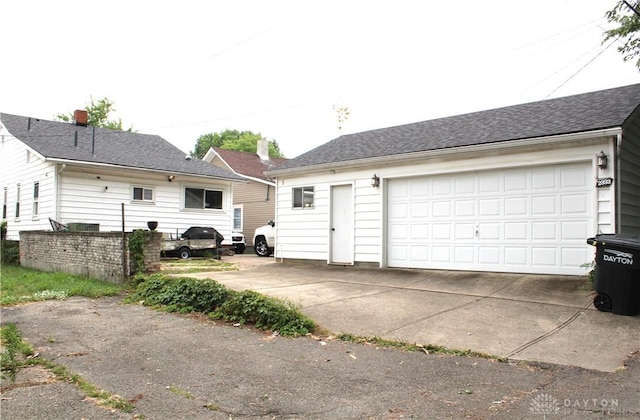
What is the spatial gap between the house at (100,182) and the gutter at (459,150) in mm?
5188

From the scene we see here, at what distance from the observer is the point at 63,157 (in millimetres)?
14109

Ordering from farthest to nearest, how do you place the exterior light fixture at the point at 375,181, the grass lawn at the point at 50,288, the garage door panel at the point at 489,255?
the exterior light fixture at the point at 375,181, the garage door panel at the point at 489,255, the grass lawn at the point at 50,288

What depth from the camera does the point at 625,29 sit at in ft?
32.5

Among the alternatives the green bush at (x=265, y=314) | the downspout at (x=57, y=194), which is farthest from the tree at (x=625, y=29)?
the downspout at (x=57, y=194)

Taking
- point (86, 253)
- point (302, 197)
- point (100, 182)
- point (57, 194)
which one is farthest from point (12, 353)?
point (100, 182)

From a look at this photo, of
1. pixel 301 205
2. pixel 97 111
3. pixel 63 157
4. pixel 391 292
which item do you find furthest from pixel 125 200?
pixel 97 111

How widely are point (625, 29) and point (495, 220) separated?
5230mm

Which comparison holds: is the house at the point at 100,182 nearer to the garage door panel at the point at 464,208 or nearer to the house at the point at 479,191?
the house at the point at 479,191

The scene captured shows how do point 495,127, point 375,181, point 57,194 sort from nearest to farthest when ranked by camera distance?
point 495,127, point 375,181, point 57,194

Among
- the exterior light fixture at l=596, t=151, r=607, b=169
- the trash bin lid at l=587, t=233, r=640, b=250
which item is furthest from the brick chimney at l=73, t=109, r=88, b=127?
the trash bin lid at l=587, t=233, r=640, b=250

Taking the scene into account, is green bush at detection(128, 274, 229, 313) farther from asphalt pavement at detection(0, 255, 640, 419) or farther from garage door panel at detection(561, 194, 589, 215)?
garage door panel at detection(561, 194, 589, 215)

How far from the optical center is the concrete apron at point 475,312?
5.04 m

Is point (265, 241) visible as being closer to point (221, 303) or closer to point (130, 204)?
point (130, 204)

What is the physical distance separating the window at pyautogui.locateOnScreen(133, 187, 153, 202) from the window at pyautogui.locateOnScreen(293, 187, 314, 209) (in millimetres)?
6100
